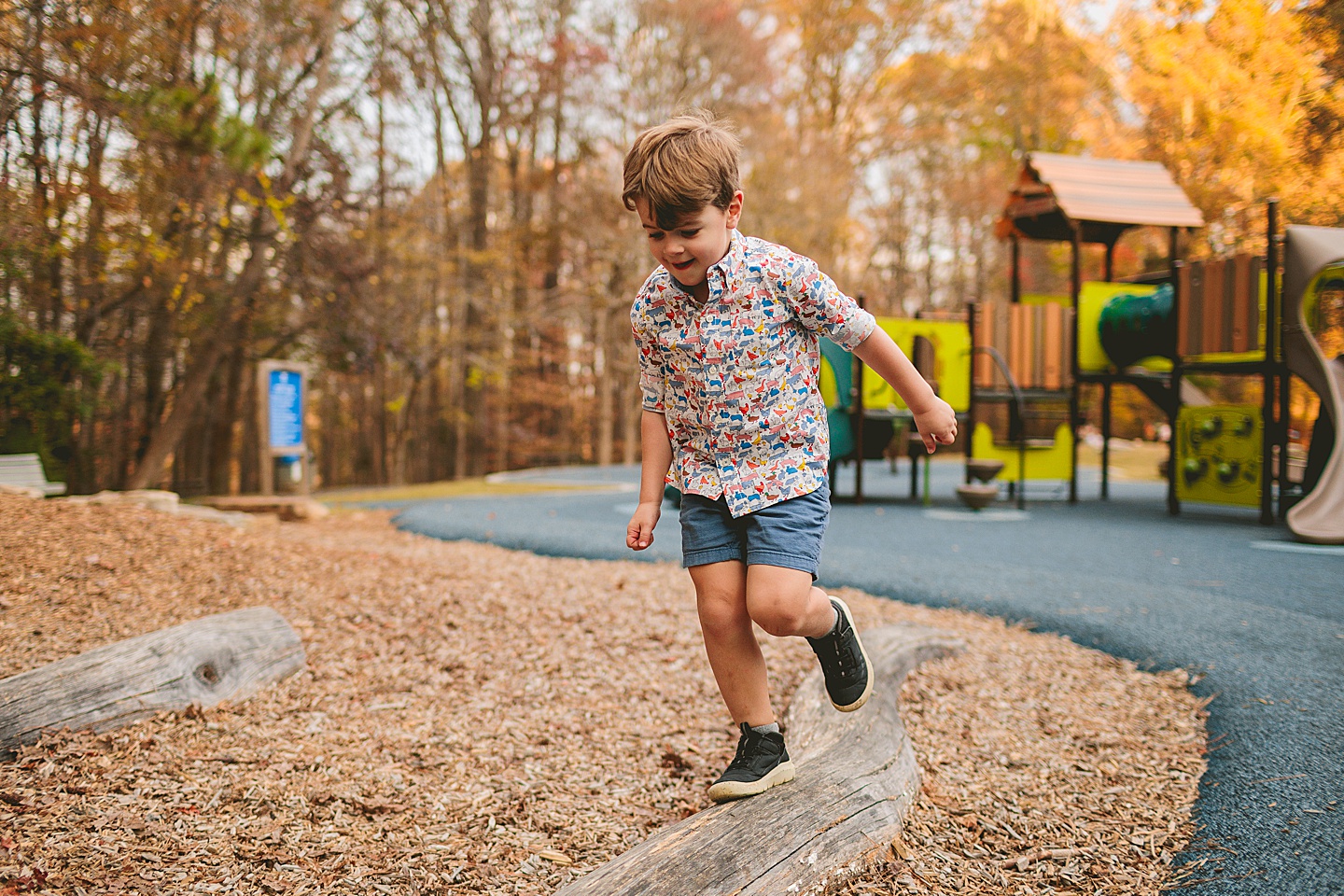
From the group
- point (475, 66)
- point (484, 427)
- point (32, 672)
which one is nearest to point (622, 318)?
point (484, 427)

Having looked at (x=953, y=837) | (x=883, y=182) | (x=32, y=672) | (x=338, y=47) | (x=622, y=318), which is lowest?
(x=953, y=837)

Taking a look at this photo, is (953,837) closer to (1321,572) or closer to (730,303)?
(730,303)

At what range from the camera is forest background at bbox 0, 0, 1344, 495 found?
6566 mm

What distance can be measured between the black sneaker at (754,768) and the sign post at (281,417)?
7763 millimetres

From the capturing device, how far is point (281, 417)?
8695mm

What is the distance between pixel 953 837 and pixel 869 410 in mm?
5823

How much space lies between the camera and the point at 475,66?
14297mm

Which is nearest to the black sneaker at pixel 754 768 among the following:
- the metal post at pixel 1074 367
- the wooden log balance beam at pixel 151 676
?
the wooden log balance beam at pixel 151 676

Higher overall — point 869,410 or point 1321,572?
point 869,410

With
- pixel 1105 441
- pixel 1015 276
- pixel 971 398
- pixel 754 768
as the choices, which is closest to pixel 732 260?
pixel 754 768

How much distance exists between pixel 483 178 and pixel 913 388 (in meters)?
13.3

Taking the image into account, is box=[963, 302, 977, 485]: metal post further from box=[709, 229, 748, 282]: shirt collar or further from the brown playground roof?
box=[709, 229, 748, 282]: shirt collar

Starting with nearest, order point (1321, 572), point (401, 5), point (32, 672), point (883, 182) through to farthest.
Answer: point (32, 672) → point (1321, 572) → point (401, 5) → point (883, 182)

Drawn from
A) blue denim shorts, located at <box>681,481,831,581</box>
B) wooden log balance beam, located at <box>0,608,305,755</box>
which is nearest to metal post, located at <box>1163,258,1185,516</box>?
blue denim shorts, located at <box>681,481,831,581</box>
